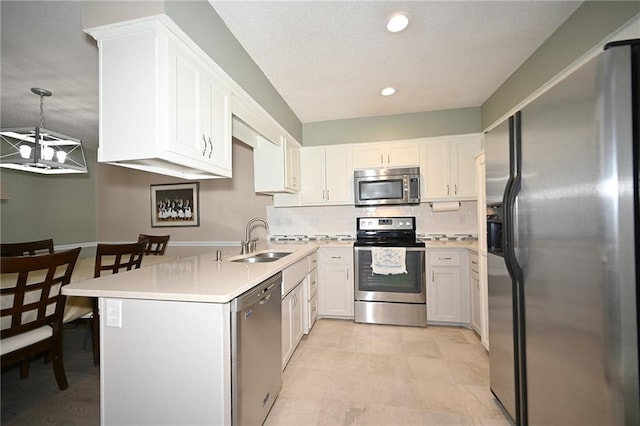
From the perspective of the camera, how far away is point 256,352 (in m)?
1.40

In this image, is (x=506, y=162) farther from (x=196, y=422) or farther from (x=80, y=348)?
(x=80, y=348)

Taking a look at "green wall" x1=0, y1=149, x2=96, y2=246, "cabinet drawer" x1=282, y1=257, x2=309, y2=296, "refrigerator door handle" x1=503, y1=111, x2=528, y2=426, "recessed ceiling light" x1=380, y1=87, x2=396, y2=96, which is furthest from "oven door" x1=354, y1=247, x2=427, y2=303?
"green wall" x1=0, y1=149, x2=96, y2=246

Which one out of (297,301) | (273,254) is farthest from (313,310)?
(273,254)

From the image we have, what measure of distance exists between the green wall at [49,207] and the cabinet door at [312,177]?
4041mm

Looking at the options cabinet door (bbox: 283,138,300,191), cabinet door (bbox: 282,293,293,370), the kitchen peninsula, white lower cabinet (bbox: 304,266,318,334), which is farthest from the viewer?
cabinet door (bbox: 283,138,300,191)

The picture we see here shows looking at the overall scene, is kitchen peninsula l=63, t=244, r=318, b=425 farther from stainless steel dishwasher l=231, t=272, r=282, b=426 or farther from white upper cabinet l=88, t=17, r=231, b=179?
white upper cabinet l=88, t=17, r=231, b=179

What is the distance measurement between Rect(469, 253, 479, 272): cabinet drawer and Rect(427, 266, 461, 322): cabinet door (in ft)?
0.55

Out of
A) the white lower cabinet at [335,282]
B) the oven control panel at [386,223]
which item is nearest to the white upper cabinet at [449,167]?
the oven control panel at [386,223]

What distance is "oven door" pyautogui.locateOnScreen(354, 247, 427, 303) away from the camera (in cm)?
287

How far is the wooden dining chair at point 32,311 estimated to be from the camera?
1.49 m

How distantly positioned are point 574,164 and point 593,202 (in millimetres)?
165

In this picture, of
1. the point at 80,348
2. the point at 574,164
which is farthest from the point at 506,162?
the point at 80,348

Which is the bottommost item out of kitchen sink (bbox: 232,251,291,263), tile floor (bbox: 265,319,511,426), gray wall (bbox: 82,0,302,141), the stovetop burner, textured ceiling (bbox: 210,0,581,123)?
tile floor (bbox: 265,319,511,426)

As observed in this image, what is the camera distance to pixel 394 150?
10.5 ft
